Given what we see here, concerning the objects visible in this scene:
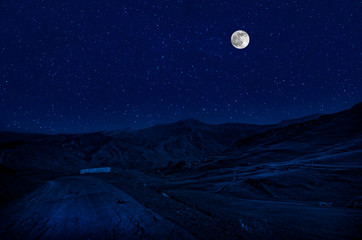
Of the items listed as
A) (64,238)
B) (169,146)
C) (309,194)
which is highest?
(169,146)

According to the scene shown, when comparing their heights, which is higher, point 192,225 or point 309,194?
point 192,225

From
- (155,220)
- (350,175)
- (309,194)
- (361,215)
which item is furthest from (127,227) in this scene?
(350,175)

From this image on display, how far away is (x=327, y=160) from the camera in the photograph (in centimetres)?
1446

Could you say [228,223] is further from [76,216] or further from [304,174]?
[304,174]

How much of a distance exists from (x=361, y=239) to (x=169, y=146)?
7789 centimetres

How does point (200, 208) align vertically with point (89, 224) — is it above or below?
below

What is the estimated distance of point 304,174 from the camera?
11.0m

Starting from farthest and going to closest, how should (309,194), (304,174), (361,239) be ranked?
(304,174)
(309,194)
(361,239)

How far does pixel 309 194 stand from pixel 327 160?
8.48m

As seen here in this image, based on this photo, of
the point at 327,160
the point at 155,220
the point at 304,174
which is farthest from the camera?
the point at 327,160

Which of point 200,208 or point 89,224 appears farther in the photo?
point 200,208

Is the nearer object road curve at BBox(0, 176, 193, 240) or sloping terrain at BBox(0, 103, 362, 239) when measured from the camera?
road curve at BBox(0, 176, 193, 240)

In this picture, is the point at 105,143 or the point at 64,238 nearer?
the point at 64,238

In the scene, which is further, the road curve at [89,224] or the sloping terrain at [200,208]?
the sloping terrain at [200,208]
